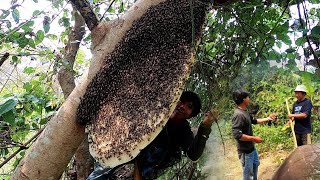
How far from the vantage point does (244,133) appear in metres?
4.33

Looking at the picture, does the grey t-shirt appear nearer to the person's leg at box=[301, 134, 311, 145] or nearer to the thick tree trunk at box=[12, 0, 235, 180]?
the person's leg at box=[301, 134, 311, 145]

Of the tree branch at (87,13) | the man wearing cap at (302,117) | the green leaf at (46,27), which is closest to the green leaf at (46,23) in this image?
the green leaf at (46,27)

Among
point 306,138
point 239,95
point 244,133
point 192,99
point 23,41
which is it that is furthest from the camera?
point 306,138

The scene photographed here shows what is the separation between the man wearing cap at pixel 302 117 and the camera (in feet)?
16.6

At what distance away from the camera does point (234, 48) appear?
3070 mm

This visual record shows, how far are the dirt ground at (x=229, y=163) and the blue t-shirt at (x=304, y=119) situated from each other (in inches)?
43.4

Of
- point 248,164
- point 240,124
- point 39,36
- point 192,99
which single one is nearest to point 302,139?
point 248,164

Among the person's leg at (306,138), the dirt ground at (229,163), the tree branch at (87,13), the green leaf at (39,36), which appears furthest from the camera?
the person's leg at (306,138)

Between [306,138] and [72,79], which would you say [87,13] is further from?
[306,138]

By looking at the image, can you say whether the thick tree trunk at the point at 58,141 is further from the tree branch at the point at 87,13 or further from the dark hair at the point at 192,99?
the dark hair at the point at 192,99

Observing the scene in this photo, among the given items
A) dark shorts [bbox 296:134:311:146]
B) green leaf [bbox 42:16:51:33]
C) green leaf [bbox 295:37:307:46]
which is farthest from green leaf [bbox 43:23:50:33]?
dark shorts [bbox 296:134:311:146]

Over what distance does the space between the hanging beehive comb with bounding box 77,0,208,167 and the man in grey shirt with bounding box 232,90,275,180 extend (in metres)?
2.54

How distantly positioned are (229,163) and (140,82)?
203 inches

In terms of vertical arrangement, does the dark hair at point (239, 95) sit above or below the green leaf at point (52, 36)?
below
